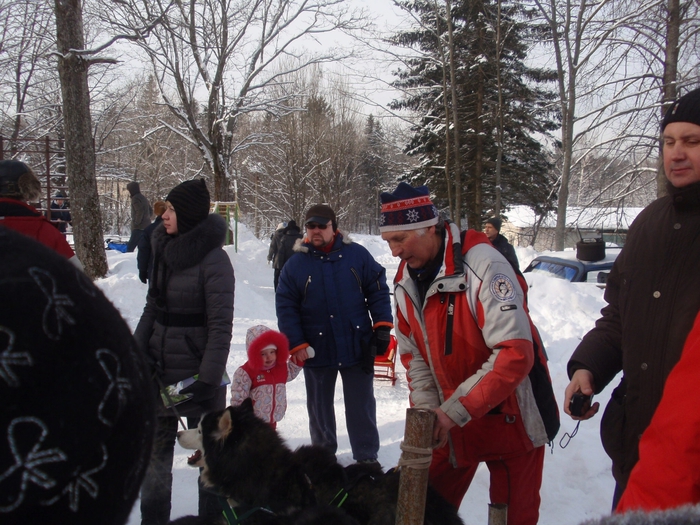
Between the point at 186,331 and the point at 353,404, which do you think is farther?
the point at 353,404

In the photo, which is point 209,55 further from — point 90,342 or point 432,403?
point 90,342

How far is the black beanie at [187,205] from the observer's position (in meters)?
3.22

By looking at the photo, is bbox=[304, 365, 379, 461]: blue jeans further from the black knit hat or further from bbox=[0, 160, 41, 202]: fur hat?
the black knit hat

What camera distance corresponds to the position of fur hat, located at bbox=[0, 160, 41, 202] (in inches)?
116

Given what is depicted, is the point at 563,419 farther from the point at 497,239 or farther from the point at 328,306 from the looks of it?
the point at 497,239

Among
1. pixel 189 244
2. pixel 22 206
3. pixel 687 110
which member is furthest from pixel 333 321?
pixel 687 110

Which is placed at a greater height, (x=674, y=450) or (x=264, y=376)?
(x=674, y=450)

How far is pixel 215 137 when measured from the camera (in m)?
16.3

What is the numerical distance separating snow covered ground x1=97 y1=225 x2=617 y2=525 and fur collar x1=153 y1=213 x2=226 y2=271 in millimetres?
820

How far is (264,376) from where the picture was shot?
11.9ft

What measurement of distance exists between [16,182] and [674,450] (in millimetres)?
3476

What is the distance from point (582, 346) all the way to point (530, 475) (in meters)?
0.76

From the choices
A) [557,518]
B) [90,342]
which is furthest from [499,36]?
[90,342]

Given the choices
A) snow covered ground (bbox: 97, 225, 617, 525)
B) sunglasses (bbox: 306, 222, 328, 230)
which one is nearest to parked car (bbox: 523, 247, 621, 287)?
snow covered ground (bbox: 97, 225, 617, 525)
